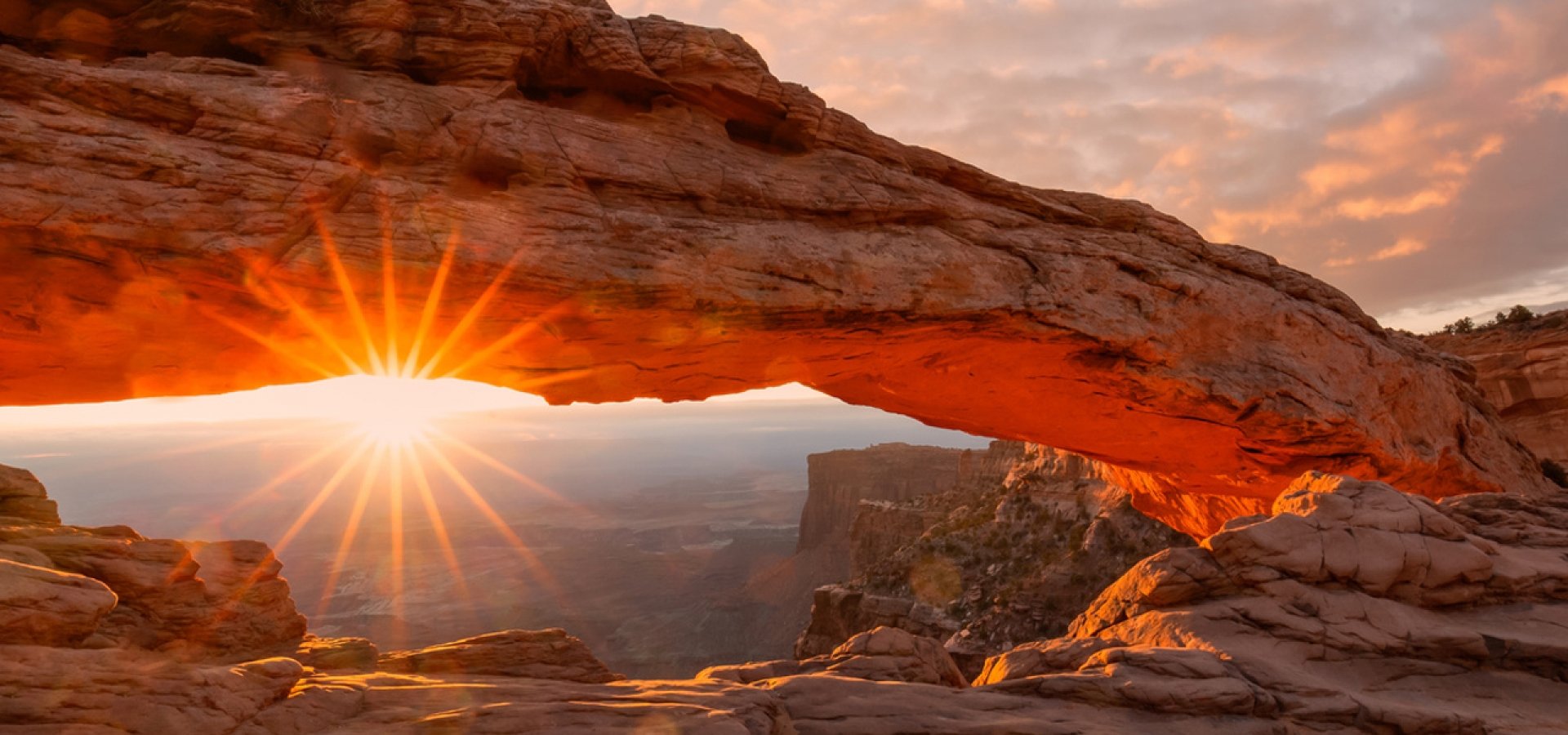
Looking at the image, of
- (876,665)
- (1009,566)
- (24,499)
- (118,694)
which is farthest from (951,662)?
(1009,566)

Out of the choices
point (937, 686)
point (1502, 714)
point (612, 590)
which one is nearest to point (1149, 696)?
point (937, 686)

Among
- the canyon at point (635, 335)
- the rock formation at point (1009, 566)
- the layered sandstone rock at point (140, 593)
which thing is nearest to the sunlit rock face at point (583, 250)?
the canyon at point (635, 335)

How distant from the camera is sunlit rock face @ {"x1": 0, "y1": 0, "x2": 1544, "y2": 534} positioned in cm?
1145

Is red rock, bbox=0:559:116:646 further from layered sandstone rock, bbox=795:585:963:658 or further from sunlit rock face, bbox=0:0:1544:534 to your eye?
layered sandstone rock, bbox=795:585:963:658

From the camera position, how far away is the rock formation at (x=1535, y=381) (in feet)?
98.1

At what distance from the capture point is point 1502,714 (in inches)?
428

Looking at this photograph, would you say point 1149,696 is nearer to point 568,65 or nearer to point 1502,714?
point 1502,714

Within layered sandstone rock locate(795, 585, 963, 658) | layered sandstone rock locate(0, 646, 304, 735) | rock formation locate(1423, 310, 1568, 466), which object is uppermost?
rock formation locate(1423, 310, 1568, 466)

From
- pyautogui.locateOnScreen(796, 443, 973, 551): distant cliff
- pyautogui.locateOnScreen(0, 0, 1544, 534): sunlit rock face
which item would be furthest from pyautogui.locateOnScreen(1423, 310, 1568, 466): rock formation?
pyautogui.locateOnScreen(796, 443, 973, 551): distant cliff

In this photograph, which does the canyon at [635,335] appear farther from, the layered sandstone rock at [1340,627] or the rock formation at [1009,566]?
the rock formation at [1009,566]

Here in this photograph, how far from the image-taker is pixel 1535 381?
30.5 meters

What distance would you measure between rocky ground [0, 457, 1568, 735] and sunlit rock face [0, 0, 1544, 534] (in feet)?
13.7

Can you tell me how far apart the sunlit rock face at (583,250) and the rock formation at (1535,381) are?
13.1 m

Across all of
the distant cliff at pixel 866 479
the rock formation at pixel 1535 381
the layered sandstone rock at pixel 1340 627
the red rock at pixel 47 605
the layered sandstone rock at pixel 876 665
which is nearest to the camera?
the red rock at pixel 47 605
